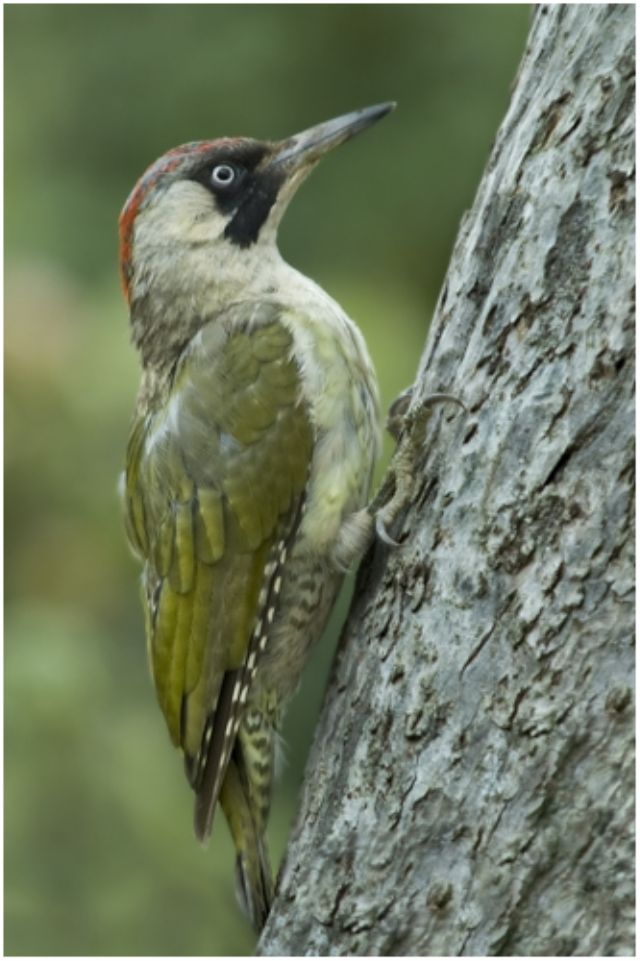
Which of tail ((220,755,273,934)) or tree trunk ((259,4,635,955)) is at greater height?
tree trunk ((259,4,635,955))

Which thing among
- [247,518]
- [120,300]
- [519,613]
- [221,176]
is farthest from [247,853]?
[120,300]

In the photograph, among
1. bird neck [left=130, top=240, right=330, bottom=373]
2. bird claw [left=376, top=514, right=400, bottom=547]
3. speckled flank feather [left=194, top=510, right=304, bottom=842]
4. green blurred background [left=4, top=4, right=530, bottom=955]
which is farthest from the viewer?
green blurred background [left=4, top=4, right=530, bottom=955]

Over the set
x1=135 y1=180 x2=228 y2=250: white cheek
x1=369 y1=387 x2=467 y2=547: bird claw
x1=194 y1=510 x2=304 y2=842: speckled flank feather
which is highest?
x1=135 y1=180 x2=228 y2=250: white cheek

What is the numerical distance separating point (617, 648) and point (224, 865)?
2159 mm

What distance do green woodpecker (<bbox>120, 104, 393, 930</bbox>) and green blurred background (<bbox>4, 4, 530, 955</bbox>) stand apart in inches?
16.6

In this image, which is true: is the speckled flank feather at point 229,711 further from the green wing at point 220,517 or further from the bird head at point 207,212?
the bird head at point 207,212

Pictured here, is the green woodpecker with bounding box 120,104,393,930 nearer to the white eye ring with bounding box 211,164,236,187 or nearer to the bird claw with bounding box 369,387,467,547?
the bird claw with bounding box 369,387,467,547

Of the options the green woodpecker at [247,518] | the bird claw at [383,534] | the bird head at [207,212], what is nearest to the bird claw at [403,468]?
the bird claw at [383,534]

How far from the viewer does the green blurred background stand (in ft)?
13.0

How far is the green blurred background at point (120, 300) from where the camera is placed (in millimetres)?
3971

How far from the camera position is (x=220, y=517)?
3.24 metres

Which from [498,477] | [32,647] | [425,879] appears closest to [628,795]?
[425,879]

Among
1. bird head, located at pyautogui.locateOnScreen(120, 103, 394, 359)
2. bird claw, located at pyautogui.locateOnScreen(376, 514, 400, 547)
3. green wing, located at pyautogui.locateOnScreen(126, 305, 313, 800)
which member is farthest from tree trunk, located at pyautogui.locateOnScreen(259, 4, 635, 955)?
bird head, located at pyautogui.locateOnScreen(120, 103, 394, 359)

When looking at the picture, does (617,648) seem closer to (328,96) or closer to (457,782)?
(457,782)
